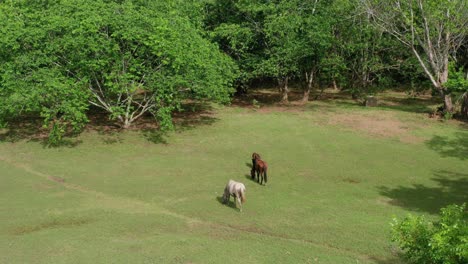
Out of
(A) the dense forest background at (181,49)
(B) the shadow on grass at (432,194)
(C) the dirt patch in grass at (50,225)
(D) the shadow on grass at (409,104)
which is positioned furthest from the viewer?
(D) the shadow on grass at (409,104)

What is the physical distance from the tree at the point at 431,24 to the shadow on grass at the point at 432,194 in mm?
12930

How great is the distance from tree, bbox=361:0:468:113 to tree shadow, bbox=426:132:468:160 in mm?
5432

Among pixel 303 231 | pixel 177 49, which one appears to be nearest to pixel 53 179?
pixel 177 49

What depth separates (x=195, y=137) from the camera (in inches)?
1129

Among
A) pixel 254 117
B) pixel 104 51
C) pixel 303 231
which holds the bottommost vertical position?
pixel 303 231

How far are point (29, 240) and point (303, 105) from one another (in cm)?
2763

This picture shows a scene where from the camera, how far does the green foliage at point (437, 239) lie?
849 cm

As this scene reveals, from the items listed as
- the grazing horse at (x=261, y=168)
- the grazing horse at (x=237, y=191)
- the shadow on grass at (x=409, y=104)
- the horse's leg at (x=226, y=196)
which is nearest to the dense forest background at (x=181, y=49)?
the shadow on grass at (x=409, y=104)

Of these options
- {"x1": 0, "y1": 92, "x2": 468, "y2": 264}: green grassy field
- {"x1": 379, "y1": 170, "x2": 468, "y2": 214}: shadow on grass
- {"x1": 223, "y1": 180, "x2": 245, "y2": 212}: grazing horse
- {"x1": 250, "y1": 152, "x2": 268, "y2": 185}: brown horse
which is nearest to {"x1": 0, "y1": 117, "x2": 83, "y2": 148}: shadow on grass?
Answer: {"x1": 0, "y1": 92, "x2": 468, "y2": 264}: green grassy field

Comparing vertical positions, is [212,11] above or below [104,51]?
above

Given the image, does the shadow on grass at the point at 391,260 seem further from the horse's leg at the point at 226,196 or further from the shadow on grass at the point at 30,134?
the shadow on grass at the point at 30,134

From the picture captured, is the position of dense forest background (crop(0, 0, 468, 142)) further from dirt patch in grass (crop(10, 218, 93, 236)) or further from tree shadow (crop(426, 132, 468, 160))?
dirt patch in grass (crop(10, 218, 93, 236))

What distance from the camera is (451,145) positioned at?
27.5m

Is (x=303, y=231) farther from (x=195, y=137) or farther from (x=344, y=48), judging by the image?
(x=344, y=48)
